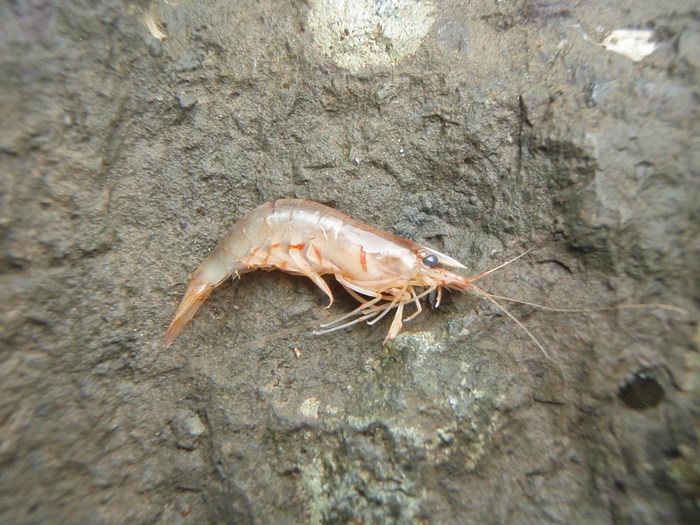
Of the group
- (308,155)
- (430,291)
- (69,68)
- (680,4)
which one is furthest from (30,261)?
(680,4)

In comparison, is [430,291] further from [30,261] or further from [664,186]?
[30,261]

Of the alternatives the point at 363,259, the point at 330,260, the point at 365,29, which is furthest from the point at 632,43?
the point at 330,260

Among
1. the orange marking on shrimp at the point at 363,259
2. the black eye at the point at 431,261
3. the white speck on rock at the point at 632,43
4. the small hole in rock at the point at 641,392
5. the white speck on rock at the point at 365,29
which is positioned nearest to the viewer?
the small hole in rock at the point at 641,392

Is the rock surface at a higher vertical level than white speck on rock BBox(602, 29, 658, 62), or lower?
lower

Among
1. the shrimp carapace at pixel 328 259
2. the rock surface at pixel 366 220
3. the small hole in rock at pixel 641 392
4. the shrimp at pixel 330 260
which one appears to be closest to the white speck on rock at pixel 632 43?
the rock surface at pixel 366 220

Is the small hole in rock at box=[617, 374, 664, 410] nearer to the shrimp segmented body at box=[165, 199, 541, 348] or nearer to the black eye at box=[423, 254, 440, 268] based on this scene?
the shrimp segmented body at box=[165, 199, 541, 348]

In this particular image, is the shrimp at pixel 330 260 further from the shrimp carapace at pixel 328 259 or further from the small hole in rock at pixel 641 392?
the small hole in rock at pixel 641 392

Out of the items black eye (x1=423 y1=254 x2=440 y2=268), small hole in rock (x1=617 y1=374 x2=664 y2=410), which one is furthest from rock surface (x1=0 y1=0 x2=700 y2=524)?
black eye (x1=423 y1=254 x2=440 y2=268)
